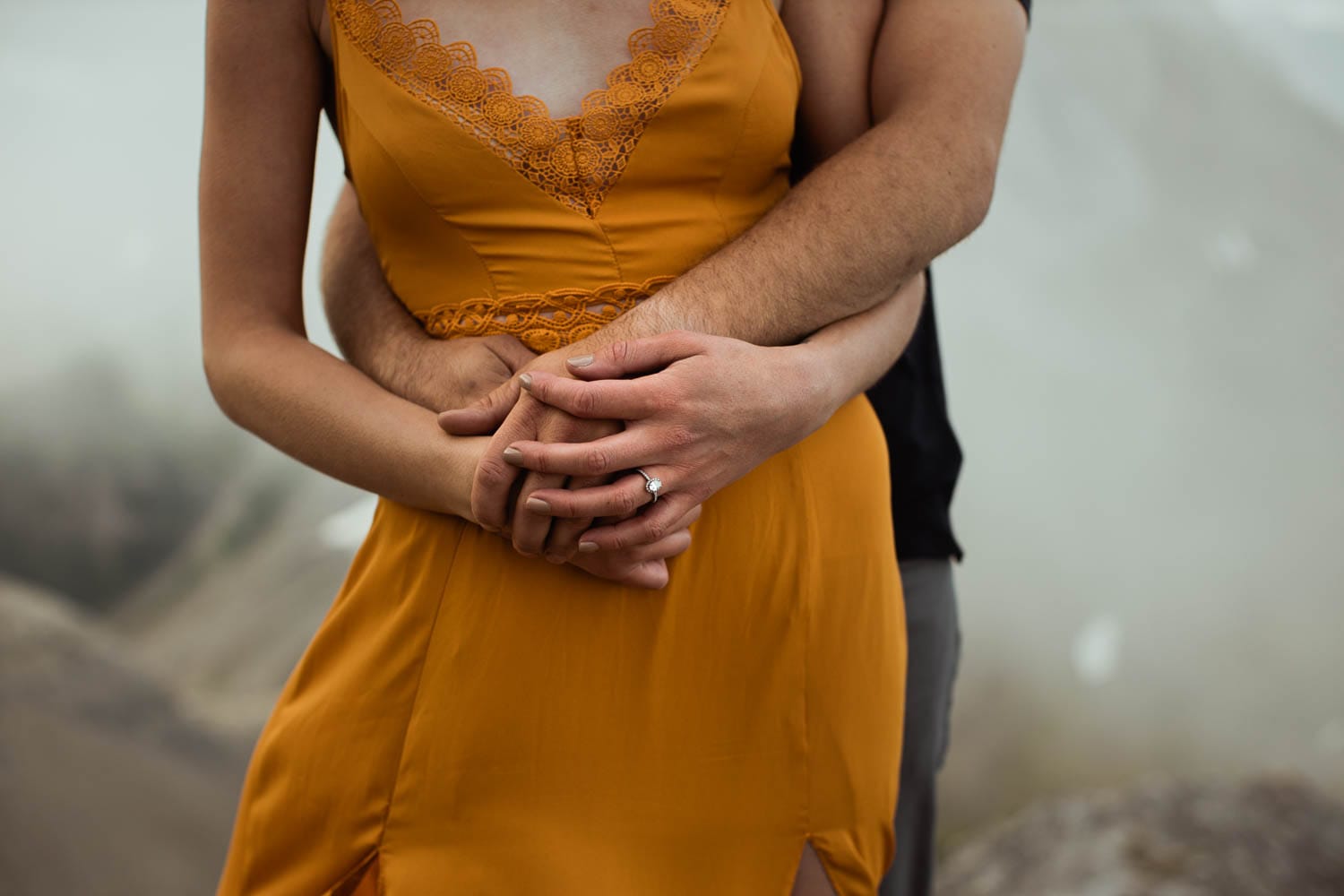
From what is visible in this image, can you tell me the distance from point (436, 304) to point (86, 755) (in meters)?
2.36

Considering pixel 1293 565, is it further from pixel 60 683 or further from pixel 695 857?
pixel 60 683

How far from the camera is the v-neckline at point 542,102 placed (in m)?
1.00

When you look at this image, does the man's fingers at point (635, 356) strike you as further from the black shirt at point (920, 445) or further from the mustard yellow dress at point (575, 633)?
the black shirt at point (920, 445)

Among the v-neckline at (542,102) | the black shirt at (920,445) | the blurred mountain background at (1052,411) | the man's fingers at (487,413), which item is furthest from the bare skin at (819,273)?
A: the blurred mountain background at (1052,411)

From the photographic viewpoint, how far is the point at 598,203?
1018 mm

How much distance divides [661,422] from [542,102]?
328 mm

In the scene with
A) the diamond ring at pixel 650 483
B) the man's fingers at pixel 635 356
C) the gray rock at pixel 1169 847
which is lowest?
the gray rock at pixel 1169 847

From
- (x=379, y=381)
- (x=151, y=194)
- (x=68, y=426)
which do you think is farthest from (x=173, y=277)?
(x=379, y=381)

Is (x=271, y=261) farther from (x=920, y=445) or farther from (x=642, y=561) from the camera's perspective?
(x=920, y=445)

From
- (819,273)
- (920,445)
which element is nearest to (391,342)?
(819,273)

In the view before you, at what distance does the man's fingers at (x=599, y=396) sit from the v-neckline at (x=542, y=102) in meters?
0.21

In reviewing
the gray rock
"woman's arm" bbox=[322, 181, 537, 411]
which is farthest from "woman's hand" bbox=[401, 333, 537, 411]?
the gray rock

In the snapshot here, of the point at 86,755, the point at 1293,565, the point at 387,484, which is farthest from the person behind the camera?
the point at 1293,565

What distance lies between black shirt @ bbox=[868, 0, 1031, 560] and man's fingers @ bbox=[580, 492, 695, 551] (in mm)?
688
